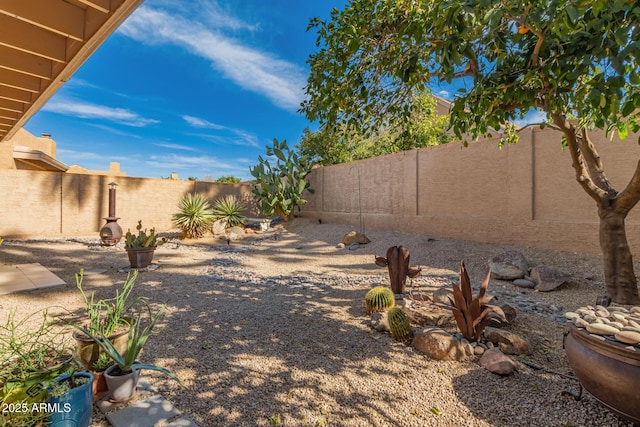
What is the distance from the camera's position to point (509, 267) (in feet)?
15.6

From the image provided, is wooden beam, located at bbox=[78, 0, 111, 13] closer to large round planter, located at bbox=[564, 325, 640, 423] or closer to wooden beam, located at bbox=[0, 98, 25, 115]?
wooden beam, located at bbox=[0, 98, 25, 115]

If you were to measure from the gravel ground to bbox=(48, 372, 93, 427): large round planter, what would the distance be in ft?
0.56

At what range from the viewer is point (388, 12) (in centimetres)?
308

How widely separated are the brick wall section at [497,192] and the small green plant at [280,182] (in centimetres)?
263

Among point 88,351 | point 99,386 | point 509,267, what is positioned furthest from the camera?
point 509,267

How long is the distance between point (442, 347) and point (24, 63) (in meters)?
5.08

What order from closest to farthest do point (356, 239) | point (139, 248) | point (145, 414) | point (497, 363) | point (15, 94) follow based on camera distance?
1. point (145, 414)
2. point (497, 363)
3. point (15, 94)
4. point (139, 248)
5. point (356, 239)

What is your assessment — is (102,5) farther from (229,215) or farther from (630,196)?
(229,215)

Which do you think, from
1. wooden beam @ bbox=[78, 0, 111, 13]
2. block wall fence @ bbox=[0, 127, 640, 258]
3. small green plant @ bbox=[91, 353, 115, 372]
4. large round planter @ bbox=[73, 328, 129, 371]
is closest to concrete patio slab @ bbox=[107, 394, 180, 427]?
small green plant @ bbox=[91, 353, 115, 372]

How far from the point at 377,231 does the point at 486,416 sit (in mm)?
7347

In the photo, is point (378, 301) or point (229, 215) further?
point (229, 215)

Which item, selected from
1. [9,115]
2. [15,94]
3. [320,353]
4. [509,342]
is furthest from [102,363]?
[9,115]

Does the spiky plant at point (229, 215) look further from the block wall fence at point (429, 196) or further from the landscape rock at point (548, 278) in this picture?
the landscape rock at point (548, 278)

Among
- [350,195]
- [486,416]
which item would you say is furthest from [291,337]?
[350,195]
